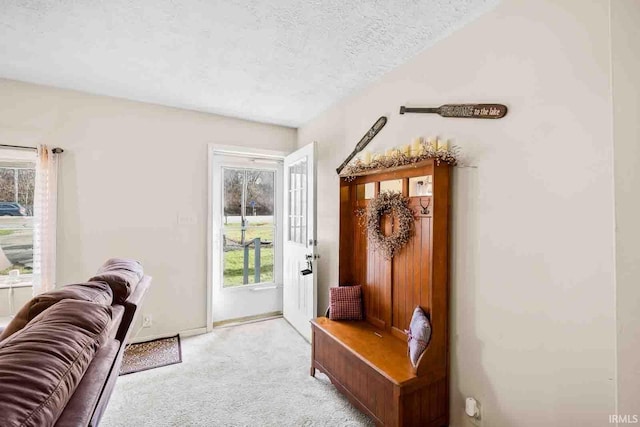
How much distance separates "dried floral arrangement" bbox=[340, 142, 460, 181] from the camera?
1.73m

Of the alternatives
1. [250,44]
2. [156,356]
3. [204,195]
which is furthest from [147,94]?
[156,356]

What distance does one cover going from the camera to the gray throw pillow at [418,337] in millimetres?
1660

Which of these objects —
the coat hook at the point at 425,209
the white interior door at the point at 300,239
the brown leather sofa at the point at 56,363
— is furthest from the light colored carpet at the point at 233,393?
the coat hook at the point at 425,209

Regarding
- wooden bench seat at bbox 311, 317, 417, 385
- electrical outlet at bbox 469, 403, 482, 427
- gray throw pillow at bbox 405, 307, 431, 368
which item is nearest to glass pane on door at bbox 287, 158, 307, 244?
wooden bench seat at bbox 311, 317, 417, 385

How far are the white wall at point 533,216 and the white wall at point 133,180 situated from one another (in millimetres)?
2573

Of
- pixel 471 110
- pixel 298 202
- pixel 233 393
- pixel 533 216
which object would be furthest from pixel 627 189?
pixel 298 202

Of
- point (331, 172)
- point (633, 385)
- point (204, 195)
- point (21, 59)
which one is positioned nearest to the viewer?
point (633, 385)

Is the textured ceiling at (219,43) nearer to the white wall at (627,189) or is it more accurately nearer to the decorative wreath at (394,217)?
the white wall at (627,189)

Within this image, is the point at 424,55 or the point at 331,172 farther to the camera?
the point at 331,172

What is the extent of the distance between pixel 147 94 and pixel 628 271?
11.5ft

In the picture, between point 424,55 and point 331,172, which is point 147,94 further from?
point 424,55

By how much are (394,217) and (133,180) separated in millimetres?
2620

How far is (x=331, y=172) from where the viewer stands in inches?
118

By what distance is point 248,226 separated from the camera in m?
3.80
